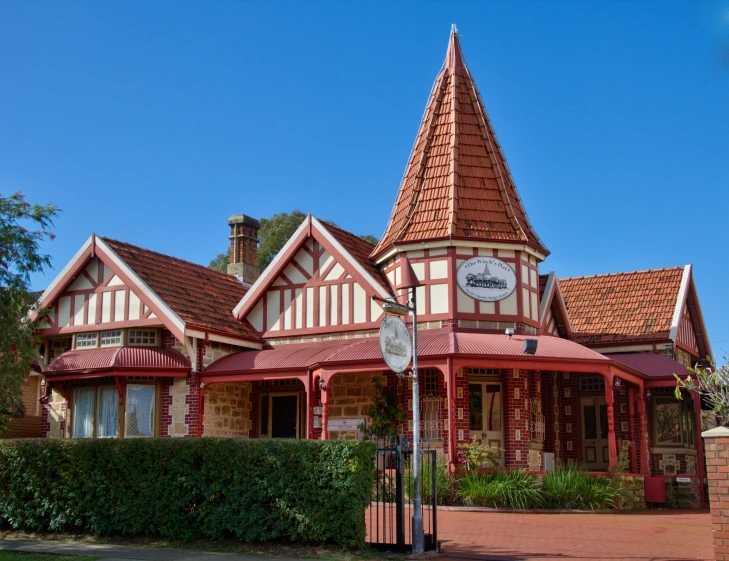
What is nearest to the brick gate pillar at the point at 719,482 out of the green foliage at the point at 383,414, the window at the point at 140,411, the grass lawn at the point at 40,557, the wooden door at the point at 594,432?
the grass lawn at the point at 40,557

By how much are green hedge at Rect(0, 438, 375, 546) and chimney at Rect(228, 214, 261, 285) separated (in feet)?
52.2

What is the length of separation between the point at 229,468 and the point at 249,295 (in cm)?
1183

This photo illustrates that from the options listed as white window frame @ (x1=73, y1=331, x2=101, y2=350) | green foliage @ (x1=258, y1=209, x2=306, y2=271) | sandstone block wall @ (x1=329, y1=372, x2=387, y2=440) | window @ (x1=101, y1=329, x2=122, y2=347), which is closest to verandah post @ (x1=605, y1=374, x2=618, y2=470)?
sandstone block wall @ (x1=329, y1=372, x2=387, y2=440)

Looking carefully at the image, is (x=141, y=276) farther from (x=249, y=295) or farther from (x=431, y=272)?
(x=431, y=272)

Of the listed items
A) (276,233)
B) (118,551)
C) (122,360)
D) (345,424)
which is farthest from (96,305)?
(276,233)

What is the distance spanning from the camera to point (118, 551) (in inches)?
503

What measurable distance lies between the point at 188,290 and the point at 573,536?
13609 mm

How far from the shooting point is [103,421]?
74.6ft

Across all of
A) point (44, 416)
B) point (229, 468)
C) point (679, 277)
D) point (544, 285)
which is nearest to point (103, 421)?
point (44, 416)

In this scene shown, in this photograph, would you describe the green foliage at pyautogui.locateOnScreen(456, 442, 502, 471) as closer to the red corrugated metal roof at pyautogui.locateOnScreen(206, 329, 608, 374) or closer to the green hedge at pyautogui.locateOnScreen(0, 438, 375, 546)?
the red corrugated metal roof at pyautogui.locateOnScreen(206, 329, 608, 374)

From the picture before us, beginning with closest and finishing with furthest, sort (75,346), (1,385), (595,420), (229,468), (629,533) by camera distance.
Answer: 1. (229,468)
2. (629,533)
3. (1,385)
4. (75,346)
5. (595,420)

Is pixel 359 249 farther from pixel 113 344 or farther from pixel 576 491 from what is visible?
pixel 576 491

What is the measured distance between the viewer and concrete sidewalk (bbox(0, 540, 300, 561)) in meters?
12.1

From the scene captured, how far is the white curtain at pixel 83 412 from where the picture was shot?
903 inches
